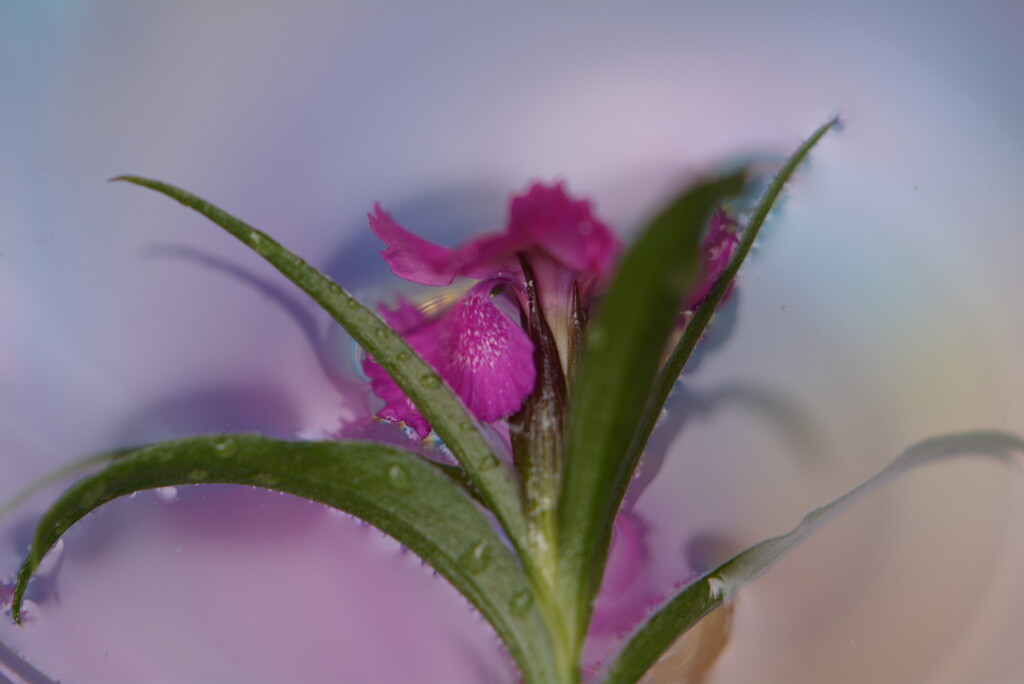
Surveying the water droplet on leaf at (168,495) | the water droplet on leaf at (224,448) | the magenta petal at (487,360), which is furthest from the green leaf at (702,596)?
the water droplet on leaf at (168,495)

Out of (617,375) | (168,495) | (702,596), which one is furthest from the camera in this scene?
(168,495)

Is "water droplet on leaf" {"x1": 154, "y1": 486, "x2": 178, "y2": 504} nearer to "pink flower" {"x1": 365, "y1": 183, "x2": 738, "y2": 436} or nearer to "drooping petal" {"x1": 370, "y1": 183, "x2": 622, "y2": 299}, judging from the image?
"pink flower" {"x1": 365, "y1": 183, "x2": 738, "y2": 436}

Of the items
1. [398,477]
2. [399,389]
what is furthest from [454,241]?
[398,477]

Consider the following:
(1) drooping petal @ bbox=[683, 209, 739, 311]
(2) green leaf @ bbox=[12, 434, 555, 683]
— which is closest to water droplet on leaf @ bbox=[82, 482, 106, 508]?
(2) green leaf @ bbox=[12, 434, 555, 683]

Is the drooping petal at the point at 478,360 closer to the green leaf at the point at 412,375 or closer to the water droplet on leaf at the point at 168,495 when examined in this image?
the green leaf at the point at 412,375

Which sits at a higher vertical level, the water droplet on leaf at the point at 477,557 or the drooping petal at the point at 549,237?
the drooping petal at the point at 549,237

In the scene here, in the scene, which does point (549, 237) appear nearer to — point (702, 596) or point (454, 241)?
point (702, 596)
